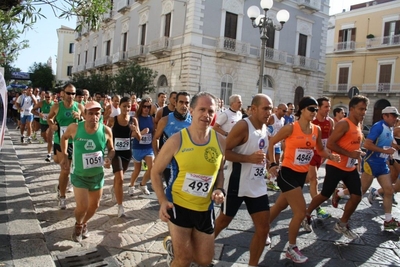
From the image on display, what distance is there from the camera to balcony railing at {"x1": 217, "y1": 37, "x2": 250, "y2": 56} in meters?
25.2

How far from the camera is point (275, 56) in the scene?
28.3 meters

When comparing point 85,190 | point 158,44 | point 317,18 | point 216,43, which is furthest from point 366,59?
point 85,190

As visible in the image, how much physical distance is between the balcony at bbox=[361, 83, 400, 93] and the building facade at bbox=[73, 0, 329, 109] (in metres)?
6.69

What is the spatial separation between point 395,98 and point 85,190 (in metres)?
34.7

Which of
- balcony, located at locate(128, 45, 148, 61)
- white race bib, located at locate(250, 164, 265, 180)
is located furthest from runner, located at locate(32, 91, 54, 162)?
balcony, located at locate(128, 45, 148, 61)

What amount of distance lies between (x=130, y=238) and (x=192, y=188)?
1933 millimetres

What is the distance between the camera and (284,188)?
438cm

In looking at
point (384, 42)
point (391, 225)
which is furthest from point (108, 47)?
point (391, 225)

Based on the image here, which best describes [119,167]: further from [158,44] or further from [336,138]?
[158,44]

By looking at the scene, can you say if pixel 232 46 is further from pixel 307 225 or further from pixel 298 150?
pixel 298 150

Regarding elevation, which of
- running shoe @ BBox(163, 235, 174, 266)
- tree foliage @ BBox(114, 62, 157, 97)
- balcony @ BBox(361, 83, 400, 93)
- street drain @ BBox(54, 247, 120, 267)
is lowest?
street drain @ BBox(54, 247, 120, 267)

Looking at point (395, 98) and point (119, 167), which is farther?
point (395, 98)

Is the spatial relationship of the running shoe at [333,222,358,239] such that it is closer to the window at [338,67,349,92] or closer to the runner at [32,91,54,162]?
the runner at [32,91,54,162]

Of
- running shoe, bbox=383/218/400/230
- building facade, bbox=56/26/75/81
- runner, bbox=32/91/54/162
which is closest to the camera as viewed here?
running shoe, bbox=383/218/400/230
